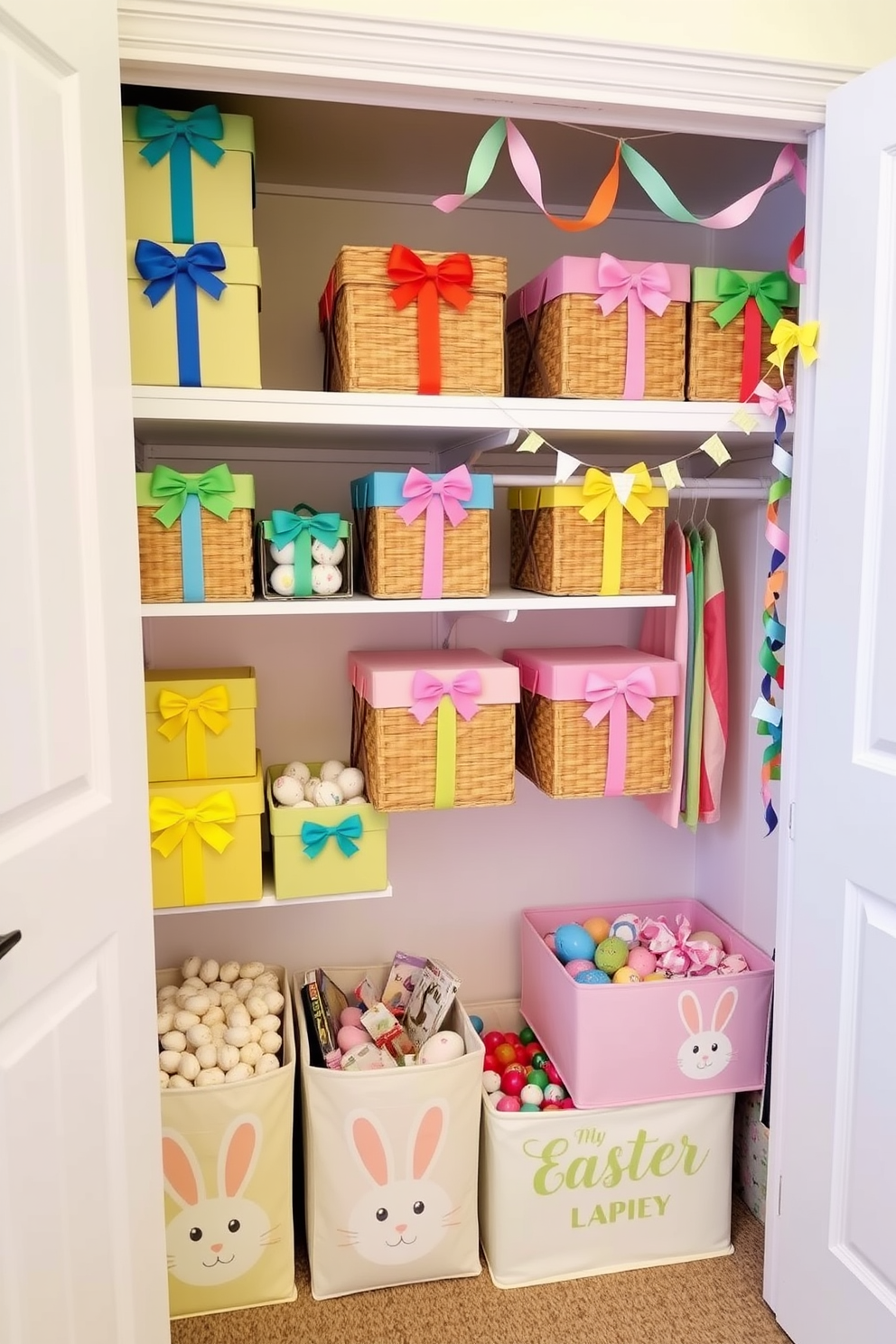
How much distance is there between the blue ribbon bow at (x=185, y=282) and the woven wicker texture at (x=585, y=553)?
26.0 inches

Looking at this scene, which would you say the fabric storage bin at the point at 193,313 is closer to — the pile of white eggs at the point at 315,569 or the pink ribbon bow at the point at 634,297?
the pile of white eggs at the point at 315,569

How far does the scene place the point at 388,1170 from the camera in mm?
1956

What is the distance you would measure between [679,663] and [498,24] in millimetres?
1110

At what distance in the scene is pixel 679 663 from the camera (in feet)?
6.74

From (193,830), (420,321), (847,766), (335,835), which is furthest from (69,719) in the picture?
(847,766)

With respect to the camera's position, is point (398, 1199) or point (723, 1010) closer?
point (398, 1199)

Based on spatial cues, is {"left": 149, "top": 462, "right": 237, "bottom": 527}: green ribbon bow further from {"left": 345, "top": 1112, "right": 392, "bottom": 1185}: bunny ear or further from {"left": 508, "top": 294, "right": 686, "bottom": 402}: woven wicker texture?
{"left": 345, "top": 1112, "right": 392, "bottom": 1185}: bunny ear

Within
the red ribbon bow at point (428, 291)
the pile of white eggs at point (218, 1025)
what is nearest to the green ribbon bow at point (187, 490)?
the red ribbon bow at point (428, 291)

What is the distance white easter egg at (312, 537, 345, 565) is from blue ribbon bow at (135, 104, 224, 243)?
514 millimetres

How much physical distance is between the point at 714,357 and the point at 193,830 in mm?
1224

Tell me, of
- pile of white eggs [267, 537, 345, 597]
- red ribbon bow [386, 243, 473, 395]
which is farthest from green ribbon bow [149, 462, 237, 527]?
red ribbon bow [386, 243, 473, 395]

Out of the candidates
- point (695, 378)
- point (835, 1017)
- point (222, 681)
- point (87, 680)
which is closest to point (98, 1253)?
point (87, 680)

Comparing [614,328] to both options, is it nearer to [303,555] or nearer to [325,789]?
[303,555]

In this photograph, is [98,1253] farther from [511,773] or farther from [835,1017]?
[835,1017]
